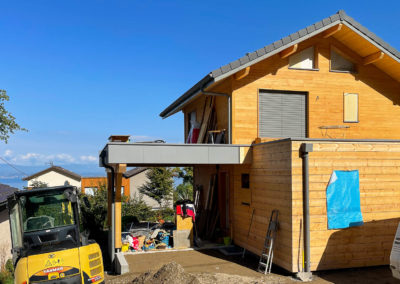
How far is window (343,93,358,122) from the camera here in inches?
594

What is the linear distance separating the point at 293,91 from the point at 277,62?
1291 millimetres

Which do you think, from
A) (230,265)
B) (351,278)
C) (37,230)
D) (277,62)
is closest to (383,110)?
(277,62)

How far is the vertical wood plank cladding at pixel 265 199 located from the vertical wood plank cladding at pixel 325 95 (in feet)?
5.34

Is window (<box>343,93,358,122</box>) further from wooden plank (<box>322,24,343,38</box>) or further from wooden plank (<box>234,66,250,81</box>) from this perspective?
wooden plank (<box>234,66,250,81</box>)

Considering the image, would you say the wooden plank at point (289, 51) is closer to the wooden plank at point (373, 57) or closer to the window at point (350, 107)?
the window at point (350, 107)

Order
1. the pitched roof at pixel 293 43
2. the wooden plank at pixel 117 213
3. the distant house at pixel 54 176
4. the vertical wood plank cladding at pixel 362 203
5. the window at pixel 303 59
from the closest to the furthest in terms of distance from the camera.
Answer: the vertical wood plank cladding at pixel 362 203, the wooden plank at pixel 117 213, the pitched roof at pixel 293 43, the window at pixel 303 59, the distant house at pixel 54 176

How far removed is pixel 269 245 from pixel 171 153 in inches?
167

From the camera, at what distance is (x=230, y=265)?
11.8 metres

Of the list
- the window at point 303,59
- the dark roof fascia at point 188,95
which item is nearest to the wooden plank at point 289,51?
the window at point 303,59

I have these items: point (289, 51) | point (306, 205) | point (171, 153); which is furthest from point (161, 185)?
point (306, 205)

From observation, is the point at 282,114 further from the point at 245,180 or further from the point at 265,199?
the point at 265,199

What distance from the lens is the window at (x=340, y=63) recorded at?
15141 millimetres

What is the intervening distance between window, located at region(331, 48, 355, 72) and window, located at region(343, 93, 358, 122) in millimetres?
1072

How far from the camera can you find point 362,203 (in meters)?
10.9
